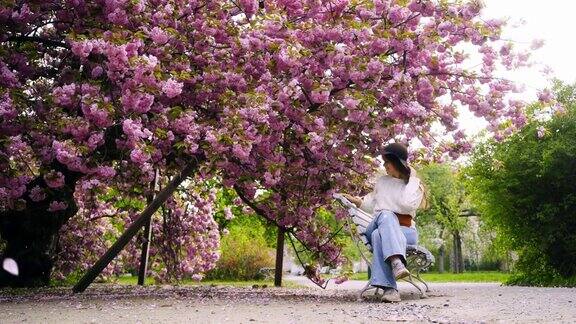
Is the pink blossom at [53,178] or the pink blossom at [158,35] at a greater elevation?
the pink blossom at [158,35]

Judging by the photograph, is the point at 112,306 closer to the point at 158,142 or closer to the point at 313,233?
the point at 158,142

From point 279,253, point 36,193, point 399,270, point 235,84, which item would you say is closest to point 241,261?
point 279,253

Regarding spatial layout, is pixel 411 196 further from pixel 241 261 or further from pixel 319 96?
pixel 241 261

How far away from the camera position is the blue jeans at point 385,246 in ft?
20.3

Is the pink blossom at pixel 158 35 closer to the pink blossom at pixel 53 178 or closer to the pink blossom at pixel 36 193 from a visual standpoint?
the pink blossom at pixel 53 178

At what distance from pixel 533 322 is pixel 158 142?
4.17m

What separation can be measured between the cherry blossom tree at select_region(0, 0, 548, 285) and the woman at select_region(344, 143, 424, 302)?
1.81 ft

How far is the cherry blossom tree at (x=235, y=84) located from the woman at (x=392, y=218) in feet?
1.81

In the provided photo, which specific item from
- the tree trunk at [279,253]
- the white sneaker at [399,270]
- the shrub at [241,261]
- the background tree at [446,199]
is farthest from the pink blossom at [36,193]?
the background tree at [446,199]

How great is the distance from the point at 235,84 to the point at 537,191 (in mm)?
6657

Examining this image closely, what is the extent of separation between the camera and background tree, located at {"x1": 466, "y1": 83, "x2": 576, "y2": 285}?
10328 millimetres

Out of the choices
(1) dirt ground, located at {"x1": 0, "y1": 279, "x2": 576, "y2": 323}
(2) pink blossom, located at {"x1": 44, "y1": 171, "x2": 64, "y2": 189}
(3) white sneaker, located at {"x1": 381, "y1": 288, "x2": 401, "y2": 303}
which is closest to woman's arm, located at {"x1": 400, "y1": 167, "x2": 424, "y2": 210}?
(3) white sneaker, located at {"x1": 381, "y1": 288, "x2": 401, "y2": 303}

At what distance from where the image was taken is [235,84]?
21.9 feet

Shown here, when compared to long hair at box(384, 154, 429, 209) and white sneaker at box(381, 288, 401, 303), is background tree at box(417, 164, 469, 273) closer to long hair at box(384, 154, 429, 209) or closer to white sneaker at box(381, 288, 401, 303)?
long hair at box(384, 154, 429, 209)
